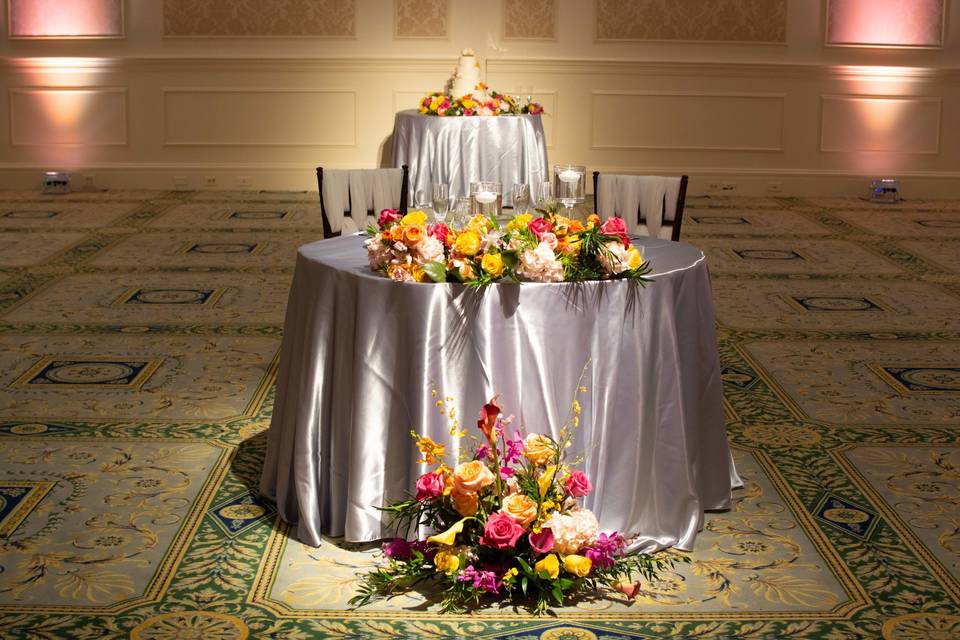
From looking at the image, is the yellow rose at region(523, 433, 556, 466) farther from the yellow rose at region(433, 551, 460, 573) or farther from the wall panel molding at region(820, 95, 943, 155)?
the wall panel molding at region(820, 95, 943, 155)

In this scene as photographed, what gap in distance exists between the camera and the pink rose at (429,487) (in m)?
3.03

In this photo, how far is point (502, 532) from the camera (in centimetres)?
293

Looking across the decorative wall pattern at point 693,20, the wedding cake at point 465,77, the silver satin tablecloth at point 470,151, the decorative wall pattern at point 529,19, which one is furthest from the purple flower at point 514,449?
the decorative wall pattern at point 693,20

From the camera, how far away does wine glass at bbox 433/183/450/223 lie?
3.69m

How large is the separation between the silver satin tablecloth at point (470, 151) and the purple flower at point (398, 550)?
5391mm

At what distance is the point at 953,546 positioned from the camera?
3.41 m

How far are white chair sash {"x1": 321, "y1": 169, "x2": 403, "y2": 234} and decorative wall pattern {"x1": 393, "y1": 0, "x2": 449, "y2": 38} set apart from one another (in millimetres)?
5613

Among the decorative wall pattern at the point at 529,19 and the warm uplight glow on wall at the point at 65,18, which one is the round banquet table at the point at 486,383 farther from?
the warm uplight glow on wall at the point at 65,18

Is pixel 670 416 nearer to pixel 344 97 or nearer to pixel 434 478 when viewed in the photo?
pixel 434 478

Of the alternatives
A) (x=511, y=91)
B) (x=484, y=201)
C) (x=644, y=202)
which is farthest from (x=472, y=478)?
(x=511, y=91)

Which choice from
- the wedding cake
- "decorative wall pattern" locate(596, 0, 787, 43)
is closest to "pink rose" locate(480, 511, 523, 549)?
the wedding cake

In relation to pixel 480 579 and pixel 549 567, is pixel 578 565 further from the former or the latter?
pixel 480 579

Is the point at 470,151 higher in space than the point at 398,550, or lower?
higher

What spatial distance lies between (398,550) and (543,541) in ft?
1.38
